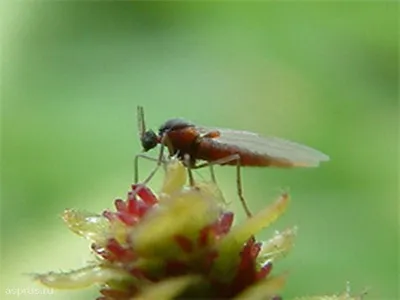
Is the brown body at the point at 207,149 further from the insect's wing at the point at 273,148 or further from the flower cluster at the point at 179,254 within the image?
the flower cluster at the point at 179,254

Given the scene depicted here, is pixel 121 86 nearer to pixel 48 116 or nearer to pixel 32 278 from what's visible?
pixel 48 116

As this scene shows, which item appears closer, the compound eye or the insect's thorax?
the insect's thorax

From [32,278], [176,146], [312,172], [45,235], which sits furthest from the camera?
[312,172]

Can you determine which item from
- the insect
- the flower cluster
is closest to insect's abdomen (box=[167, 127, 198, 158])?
the insect

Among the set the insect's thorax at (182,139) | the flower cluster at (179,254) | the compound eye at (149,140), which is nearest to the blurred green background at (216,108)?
the compound eye at (149,140)

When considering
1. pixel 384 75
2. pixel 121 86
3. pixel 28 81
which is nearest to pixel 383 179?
pixel 384 75

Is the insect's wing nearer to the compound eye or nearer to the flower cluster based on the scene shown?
the compound eye
